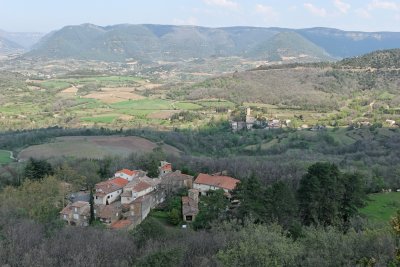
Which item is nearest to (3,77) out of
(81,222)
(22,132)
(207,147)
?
(22,132)

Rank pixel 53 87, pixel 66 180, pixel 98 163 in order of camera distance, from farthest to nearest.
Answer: pixel 53 87 < pixel 98 163 < pixel 66 180

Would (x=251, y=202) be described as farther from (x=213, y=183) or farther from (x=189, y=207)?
(x=213, y=183)

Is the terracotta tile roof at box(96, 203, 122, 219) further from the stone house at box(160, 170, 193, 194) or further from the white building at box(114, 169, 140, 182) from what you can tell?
the white building at box(114, 169, 140, 182)

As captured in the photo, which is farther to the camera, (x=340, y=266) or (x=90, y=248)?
(x=90, y=248)

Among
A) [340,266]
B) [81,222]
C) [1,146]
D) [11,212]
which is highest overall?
[340,266]

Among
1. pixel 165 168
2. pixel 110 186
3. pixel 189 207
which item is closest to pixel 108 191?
pixel 110 186

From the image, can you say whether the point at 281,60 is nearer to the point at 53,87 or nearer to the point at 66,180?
the point at 53,87

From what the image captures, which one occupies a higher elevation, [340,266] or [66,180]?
[340,266]
